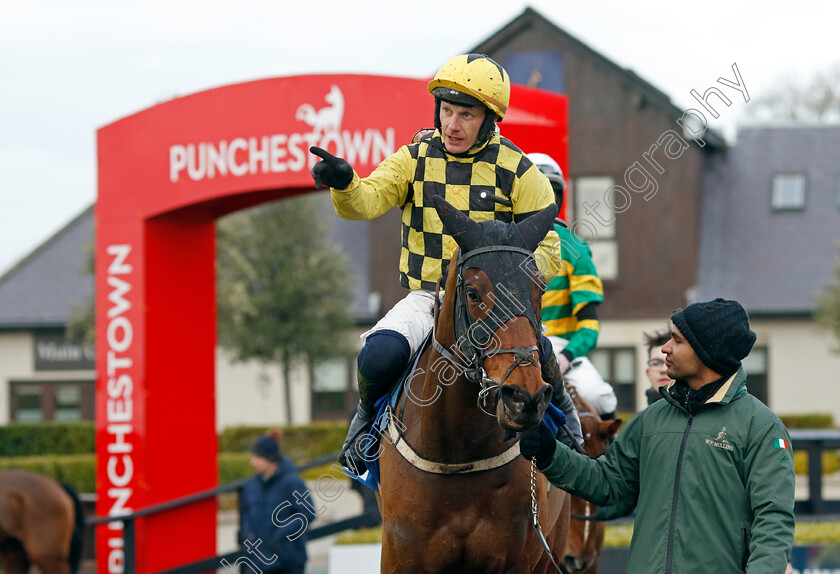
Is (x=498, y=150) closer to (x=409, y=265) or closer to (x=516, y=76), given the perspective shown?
(x=409, y=265)

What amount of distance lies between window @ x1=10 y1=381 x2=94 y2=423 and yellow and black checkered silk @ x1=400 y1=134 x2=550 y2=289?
21778 mm

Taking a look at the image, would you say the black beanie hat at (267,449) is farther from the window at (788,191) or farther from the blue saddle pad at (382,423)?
the window at (788,191)

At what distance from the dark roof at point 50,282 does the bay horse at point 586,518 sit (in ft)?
64.8

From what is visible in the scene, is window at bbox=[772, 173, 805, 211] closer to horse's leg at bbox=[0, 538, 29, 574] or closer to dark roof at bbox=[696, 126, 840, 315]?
dark roof at bbox=[696, 126, 840, 315]

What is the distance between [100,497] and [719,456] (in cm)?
612

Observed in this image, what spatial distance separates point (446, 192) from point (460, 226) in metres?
0.60

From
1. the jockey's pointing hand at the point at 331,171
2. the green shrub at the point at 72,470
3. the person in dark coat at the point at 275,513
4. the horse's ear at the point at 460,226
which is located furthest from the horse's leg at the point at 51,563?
the green shrub at the point at 72,470

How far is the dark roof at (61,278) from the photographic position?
23.3 meters

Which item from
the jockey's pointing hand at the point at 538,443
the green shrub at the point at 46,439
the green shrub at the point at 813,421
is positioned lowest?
the green shrub at the point at 46,439

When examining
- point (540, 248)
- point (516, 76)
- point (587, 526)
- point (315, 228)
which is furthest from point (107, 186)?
point (516, 76)

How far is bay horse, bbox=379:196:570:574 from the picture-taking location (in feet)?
9.89

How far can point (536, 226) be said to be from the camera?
10.3ft

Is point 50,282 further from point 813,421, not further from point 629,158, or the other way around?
point 813,421

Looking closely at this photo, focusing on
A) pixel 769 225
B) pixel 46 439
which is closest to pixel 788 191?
pixel 769 225
